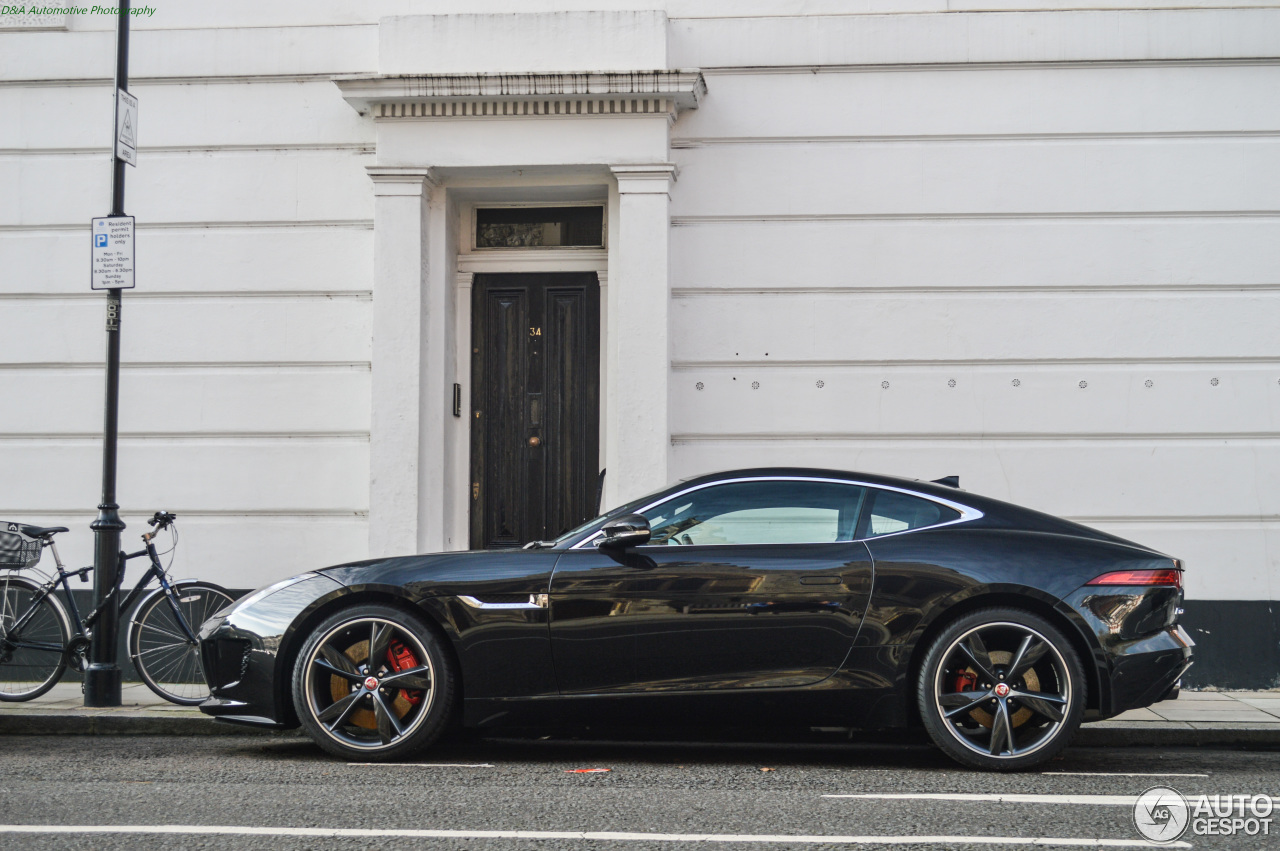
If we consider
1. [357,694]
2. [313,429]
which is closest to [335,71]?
[313,429]

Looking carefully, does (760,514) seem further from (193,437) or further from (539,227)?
(193,437)

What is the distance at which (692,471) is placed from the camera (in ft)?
28.9

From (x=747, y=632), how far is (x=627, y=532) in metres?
0.69

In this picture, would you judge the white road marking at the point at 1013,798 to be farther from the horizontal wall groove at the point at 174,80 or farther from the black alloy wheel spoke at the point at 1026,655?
the horizontal wall groove at the point at 174,80

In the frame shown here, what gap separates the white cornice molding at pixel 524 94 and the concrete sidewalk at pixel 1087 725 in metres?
4.54

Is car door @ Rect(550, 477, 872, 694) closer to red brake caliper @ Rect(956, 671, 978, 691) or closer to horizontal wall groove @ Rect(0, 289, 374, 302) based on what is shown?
red brake caliper @ Rect(956, 671, 978, 691)

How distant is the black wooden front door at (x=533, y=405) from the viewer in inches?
365

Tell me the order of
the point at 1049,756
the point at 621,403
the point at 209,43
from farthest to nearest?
the point at 209,43 → the point at 621,403 → the point at 1049,756

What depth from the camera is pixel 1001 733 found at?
5.18 m

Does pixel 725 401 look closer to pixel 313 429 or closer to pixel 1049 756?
pixel 313 429

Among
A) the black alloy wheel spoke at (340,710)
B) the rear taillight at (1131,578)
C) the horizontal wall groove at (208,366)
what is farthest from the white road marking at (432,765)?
the horizontal wall groove at (208,366)

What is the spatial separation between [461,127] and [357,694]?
4.98 meters

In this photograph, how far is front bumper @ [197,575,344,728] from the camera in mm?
5406

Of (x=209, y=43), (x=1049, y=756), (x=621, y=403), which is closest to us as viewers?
(x=1049, y=756)
